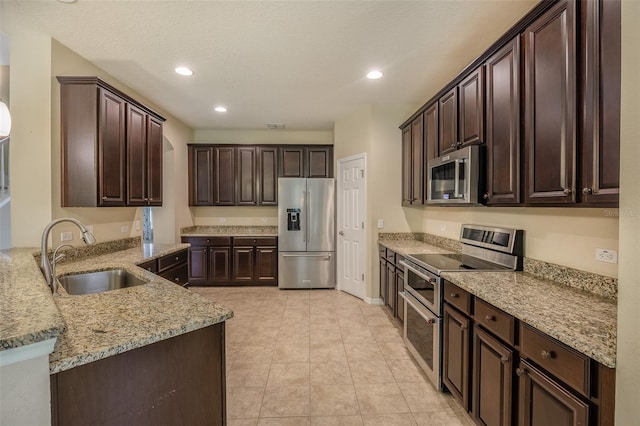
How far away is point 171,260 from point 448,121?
3210mm

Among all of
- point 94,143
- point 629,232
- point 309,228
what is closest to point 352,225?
point 309,228

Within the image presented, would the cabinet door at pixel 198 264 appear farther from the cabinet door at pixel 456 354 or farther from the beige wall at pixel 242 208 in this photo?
the cabinet door at pixel 456 354

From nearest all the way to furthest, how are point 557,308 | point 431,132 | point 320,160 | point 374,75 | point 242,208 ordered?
point 557,308 < point 431,132 < point 374,75 < point 320,160 < point 242,208

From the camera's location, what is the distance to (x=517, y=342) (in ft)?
4.50

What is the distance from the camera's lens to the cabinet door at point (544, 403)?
1.06 meters

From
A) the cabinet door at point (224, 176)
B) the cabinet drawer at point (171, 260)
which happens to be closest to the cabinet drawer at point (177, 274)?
the cabinet drawer at point (171, 260)

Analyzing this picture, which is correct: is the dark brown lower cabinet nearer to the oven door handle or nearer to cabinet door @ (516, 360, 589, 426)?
cabinet door @ (516, 360, 589, 426)

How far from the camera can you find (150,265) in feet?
8.93

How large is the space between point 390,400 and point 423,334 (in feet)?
1.92

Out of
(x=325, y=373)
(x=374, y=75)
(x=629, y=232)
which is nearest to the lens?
(x=629, y=232)

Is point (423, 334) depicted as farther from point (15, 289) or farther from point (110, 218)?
point (110, 218)

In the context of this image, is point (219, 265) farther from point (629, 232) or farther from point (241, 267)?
point (629, 232)

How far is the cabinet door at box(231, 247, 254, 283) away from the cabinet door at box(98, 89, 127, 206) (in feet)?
7.46

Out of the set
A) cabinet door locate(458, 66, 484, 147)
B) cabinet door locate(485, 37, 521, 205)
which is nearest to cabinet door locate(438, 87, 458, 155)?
cabinet door locate(458, 66, 484, 147)
